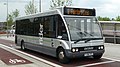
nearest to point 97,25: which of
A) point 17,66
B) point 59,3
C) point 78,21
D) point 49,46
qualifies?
point 78,21

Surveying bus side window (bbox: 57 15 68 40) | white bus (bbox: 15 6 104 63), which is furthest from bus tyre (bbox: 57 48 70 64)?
bus side window (bbox: 57 15 68 40)

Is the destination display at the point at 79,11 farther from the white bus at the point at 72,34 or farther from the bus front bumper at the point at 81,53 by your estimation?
the bus front bumper at the point at 81,53

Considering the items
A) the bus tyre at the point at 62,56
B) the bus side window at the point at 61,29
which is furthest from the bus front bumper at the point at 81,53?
the bus side window at the point at 61,29

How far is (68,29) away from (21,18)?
26.8ft

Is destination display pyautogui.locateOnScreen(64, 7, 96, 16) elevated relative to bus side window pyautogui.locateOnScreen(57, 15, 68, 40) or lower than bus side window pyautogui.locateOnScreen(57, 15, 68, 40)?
elevated

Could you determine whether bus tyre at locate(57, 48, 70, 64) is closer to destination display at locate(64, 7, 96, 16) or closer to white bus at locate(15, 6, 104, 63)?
white bus at locate(15, 6, 104, 63)

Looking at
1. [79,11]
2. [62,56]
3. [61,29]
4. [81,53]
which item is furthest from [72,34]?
[79,11]

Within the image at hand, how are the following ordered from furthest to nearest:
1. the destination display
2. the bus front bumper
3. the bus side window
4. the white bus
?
the destination display
the bus side window
the white bus
the bus front bumper

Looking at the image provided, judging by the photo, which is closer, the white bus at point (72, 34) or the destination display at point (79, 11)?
the white bus at point (72, 34)

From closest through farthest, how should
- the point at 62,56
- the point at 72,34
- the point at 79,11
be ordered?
the point at 72,34 < the point at 62,56 < the point at 79,11

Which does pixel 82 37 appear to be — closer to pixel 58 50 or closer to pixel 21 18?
pixel 58 50

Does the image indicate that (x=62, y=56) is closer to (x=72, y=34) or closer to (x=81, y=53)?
(x=81, y=53)

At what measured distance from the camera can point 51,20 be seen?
487 inches

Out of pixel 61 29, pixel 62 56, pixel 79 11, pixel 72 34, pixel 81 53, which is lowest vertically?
pixel 62 56
